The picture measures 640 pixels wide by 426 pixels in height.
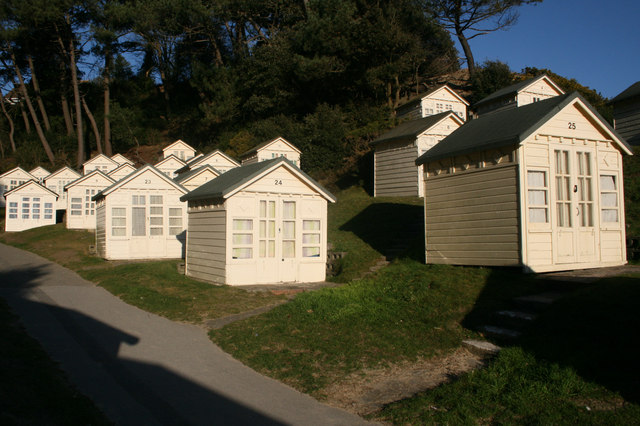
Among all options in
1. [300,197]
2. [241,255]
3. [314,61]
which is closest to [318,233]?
[300,197]

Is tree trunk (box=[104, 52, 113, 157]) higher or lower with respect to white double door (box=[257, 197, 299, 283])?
higher

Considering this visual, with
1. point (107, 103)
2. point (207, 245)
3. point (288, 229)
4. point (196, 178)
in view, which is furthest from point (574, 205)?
point (107, 103)

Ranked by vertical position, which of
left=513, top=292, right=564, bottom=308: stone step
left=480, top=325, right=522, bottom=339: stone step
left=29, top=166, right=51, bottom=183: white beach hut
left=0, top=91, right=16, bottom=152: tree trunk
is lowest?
left=480, top=325, right=522, bottom=339: stone step

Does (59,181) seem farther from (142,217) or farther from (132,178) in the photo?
(132,178)

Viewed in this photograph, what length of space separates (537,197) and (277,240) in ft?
25.1

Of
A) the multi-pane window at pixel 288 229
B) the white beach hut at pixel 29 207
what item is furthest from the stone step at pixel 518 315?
the white beach hut at pixel 29 207

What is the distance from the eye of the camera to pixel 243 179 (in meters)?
15.0

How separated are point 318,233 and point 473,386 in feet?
32.9

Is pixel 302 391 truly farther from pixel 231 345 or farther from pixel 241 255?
pixel 241 255

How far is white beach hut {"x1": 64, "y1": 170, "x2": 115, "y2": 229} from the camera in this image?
32344 mm

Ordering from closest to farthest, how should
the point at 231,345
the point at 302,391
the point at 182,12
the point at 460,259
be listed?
the point at 302,391
the point at 231,345
the point at 460,259
the point at 182,12

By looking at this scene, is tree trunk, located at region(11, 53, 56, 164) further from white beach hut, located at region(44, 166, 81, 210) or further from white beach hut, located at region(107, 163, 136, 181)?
white beach hut, located at region(107, 163, 136, 181)

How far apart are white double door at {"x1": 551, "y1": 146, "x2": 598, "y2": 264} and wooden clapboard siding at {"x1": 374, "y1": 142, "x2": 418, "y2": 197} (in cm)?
1292

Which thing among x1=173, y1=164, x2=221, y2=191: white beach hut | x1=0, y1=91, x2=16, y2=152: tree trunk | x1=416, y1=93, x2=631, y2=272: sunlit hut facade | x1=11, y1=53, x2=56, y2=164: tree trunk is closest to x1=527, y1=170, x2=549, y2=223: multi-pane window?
x1=416, y1=93, x2=631, y2=272: sunlit hut facade
